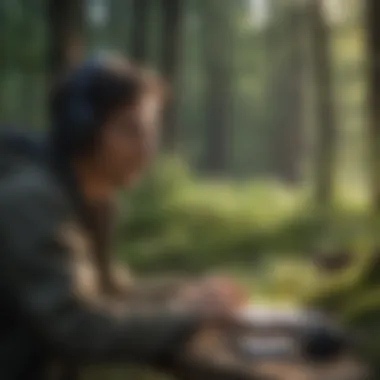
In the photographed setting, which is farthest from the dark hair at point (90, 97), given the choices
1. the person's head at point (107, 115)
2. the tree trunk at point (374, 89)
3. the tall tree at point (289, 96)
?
the tree trunk at point (374, 89)

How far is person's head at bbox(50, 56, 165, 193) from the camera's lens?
108cm

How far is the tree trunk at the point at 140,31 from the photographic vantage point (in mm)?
1111

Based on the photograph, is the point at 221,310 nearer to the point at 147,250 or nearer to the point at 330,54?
the point at 147,250

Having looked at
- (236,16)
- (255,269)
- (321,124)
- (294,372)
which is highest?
(236,16)

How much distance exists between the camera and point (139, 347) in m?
1.08

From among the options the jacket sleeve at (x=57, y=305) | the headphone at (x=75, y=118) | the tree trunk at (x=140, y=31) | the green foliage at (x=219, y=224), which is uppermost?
the tree trunk at (x=140, y=31)

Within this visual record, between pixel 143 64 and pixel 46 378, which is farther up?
pixel 143 64

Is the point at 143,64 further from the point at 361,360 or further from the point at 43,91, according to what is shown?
the point at 361,360

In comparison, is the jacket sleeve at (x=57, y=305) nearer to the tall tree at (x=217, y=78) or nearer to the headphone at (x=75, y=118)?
the headphone at (x=75, y=118)

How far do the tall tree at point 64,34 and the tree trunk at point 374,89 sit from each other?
38cm

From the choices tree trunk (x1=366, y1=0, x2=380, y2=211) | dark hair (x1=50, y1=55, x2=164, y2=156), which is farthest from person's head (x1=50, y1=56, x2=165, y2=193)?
tree trunk (x1=366, y1=0, x2=380, y2=211)

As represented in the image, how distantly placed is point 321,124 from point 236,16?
18 cm

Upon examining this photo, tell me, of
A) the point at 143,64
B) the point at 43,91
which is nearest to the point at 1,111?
the point at 43,91

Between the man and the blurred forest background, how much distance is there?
1.2 inches
